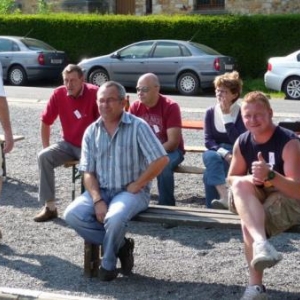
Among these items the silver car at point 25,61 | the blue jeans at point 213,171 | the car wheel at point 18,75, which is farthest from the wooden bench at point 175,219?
the car wheel at point 18,75

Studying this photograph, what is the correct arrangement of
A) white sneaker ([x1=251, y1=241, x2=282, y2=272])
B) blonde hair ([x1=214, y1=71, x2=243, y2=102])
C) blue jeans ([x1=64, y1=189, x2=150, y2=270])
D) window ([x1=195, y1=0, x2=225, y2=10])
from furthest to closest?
window ([x1=195, y1=0, x2=225, y2=10])
blonde hair ([x1=214, y1=71, x2=243, y2=102])
blue jeans ([x1=64, y1=189, x2=150, y2=270])
white sneaker ([x1=251, y1=241, x2=282, y2=272])

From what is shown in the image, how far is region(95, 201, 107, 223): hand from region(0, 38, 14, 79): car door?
19910 mm

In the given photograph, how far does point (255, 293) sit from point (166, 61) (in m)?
18.0

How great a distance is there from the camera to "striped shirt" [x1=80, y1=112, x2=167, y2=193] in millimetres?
6258

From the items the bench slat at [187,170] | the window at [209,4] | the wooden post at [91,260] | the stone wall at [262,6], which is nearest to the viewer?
the wooden post at [91,260]

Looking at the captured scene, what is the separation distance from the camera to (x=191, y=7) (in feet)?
107

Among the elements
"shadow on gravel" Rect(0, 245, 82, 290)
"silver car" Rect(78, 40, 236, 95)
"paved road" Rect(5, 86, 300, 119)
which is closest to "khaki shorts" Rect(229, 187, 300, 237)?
"shadow on gravel" Rect(0, 245, 82, 290)

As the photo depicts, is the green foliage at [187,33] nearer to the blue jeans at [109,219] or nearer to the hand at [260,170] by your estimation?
the blue jeans at [109,219]

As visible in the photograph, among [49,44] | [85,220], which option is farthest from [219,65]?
[85,220]

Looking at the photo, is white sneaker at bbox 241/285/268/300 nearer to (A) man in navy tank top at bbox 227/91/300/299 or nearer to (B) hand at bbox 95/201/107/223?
(A) man in navy tank top at bbox 227/91/300/299

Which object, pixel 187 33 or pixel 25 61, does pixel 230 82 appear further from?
pixel 187 33

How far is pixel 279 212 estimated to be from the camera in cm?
557

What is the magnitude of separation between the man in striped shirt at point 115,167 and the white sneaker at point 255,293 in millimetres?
1093

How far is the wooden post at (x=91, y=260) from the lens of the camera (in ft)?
20.4
